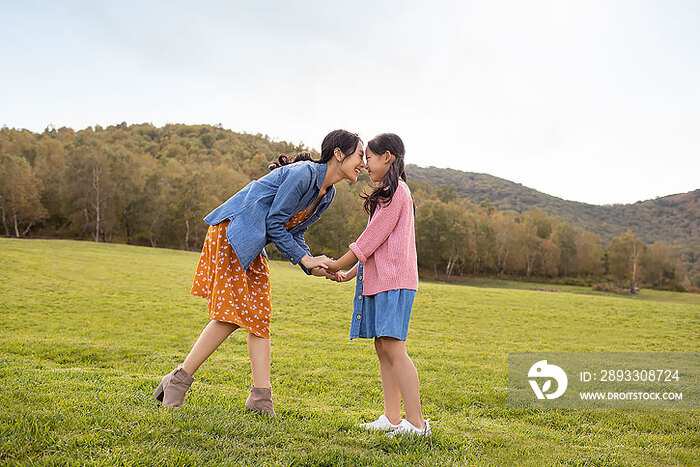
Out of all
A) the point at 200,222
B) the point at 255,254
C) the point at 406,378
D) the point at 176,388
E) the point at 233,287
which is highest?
the point at 200,222

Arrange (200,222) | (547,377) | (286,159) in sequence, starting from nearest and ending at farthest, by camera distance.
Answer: (286,159)
(547,377)
(200,222)

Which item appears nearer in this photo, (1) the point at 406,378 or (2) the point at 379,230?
(1) the point at 406,378

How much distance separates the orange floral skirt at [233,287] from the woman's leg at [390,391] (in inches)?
35.2

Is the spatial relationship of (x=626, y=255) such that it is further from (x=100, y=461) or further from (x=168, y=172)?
(x=100, y=461)

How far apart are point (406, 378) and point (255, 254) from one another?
142 centimetres

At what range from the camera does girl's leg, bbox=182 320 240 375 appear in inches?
139

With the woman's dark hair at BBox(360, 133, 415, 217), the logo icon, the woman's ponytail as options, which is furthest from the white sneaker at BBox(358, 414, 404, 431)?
the logo icon

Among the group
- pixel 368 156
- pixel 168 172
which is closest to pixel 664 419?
pixel 368 156

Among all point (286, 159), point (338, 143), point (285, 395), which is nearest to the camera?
point (338, 143)

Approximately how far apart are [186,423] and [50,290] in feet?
46.5

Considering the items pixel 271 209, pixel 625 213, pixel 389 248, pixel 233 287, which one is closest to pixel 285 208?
pixel 271 209

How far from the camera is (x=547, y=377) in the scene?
22.1 ft

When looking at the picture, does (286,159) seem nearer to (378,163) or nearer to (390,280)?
(378,163)

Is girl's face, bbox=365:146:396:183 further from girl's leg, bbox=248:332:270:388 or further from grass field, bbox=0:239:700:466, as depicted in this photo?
grass field, bbox=0:239:700:466
